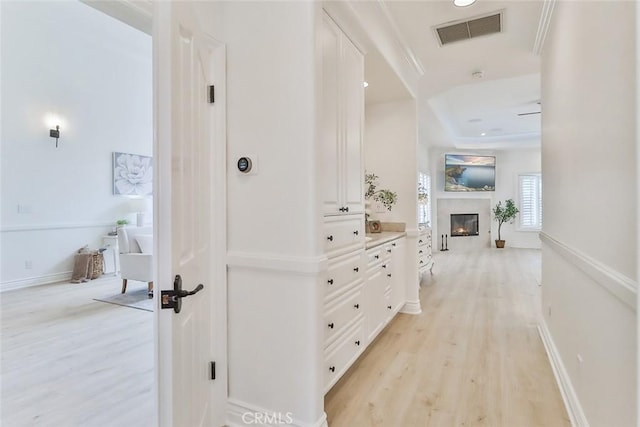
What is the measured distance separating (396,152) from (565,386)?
2.69m

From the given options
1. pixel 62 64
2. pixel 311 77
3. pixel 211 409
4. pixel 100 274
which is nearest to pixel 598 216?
pixel 311 77

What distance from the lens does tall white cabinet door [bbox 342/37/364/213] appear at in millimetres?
2428

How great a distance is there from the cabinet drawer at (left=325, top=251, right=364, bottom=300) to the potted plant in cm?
834

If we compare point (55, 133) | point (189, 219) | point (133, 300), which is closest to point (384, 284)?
point (189, 219)

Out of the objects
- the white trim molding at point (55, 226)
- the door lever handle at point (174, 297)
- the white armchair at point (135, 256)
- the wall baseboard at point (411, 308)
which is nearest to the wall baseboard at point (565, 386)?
the wall baseboard at point (411, 308)

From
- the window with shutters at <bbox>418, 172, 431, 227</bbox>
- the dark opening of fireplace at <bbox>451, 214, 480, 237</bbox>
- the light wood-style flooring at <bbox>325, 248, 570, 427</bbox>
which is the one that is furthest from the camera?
the dark opening of fireplace at <bbox>451, 214, 480, 237</bbox>

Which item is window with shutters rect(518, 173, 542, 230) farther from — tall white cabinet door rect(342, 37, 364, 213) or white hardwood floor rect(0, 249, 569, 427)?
tall white cabinet door rect(342, 37, 364, 213)

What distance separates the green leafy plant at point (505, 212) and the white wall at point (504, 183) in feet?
0.42

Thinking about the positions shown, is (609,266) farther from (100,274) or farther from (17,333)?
(100,274)

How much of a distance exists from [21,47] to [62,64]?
50cm

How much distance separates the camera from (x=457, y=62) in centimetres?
375

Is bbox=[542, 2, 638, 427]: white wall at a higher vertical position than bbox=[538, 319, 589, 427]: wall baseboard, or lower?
higher

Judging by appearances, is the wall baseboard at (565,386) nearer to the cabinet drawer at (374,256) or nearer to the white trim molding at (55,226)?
the cabinet drawer at (374,256)

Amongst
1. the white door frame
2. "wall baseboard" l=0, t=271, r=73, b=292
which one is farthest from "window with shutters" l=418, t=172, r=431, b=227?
"wall baseboard" l=0, t=271, r=73, b=292
